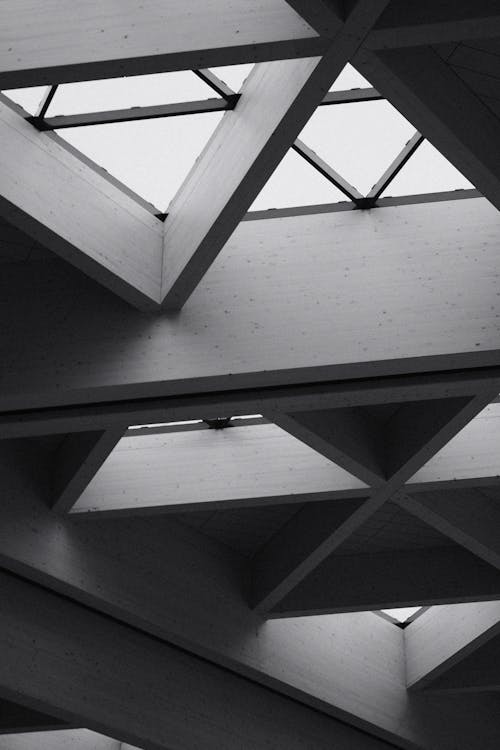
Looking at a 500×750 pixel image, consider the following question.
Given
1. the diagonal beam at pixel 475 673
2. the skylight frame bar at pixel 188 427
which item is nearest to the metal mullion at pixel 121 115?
the skylight frame bar at pixel 188 427

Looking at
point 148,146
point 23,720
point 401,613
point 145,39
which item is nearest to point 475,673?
point 401,613

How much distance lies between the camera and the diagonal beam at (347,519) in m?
18.3

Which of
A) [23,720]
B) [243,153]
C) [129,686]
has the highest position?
[243,153]

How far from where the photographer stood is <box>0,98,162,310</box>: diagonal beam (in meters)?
15.2

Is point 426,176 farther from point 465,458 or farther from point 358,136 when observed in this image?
point 465,458

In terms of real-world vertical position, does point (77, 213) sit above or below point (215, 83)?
below

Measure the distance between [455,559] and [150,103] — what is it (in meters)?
12.1

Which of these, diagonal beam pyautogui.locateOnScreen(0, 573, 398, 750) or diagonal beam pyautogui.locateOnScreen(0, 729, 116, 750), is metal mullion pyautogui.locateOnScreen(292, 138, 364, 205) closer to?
diagonal beam pyautogui.locateOnScreen(0, 573, 398, 750)

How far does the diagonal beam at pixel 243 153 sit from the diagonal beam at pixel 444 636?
1181cm

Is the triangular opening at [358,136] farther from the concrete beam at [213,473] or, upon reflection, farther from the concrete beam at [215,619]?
the concrete beam at [215,619]

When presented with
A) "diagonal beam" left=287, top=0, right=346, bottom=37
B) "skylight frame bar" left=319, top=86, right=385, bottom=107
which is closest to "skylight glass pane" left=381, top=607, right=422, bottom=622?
"skylight frame bar" left=319, top=86, right=385, bottom=107

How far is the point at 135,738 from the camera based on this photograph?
79.2 ft

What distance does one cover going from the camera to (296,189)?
17.5 m

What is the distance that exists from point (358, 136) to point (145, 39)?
Answer: 4.73 m
